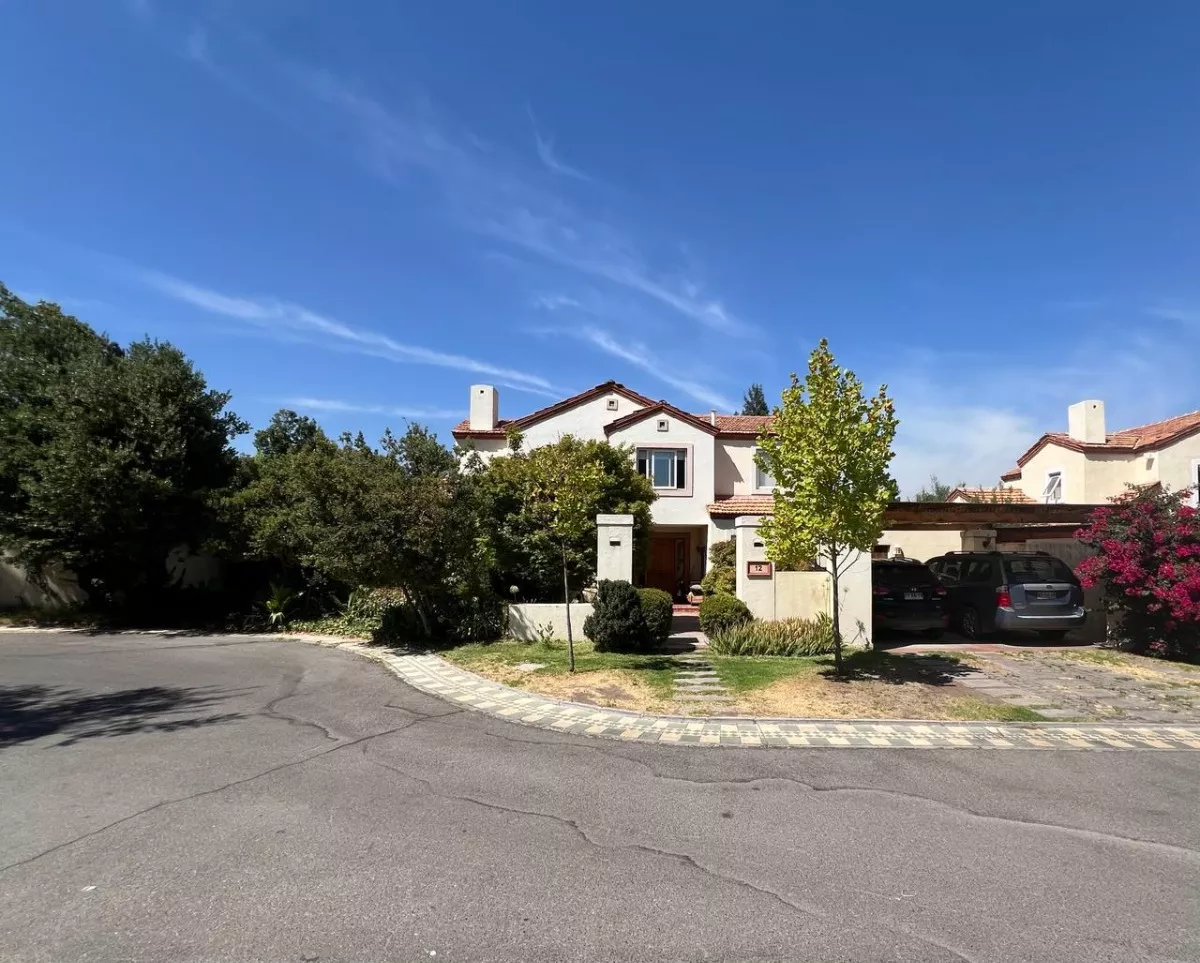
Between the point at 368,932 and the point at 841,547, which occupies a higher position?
the point at 841,547

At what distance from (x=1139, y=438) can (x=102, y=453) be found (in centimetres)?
3274

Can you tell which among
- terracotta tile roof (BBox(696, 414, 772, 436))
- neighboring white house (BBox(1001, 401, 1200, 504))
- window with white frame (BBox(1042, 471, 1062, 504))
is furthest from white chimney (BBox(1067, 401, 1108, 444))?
terracotta tile roof (BBox(696, 414, 772, 436))

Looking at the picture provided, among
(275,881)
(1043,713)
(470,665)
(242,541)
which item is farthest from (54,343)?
(1043,713)

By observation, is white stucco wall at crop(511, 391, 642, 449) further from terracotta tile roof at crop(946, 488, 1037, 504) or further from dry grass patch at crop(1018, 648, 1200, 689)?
dry grass patch at crop(1018, 648, 1200, 689)

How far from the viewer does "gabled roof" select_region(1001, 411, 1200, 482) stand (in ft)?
76.2

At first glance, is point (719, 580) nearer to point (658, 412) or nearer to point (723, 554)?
point (723, 554)

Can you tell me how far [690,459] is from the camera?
2344 centimetres

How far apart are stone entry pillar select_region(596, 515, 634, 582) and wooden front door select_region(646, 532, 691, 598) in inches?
454

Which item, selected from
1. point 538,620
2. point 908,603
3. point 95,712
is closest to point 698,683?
point 538,620

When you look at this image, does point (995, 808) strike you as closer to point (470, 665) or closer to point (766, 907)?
point (766, 907)

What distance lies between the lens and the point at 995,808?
5.39 meters

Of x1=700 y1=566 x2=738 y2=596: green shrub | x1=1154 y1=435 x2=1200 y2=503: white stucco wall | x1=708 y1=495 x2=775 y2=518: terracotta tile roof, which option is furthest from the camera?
x1=1154 y1=435 x2=1200 y2=503: white stucco wall

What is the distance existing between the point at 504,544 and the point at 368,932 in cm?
1380

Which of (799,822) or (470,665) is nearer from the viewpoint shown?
(799,822)
